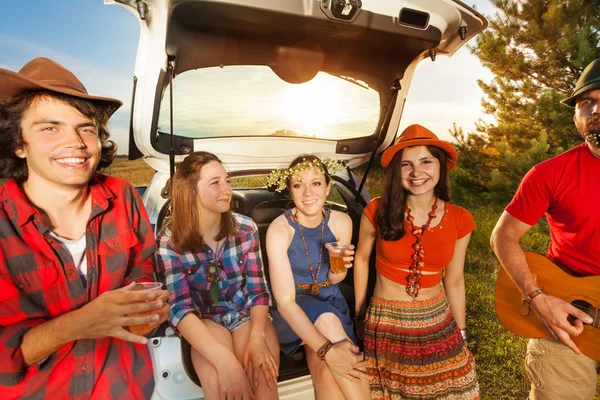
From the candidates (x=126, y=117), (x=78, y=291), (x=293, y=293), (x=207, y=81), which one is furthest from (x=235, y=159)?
(x=78, y=291)

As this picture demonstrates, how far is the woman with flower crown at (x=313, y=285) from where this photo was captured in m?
1.67

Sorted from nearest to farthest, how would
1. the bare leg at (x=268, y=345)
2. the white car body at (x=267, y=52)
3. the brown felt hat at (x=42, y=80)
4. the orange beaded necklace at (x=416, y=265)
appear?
the brown felt hat at (x=42, y=80)
the white car body at (x=267, y=52)
the bare leg at (x=268, y=345)
the orange beaded necklace at (x=416, y=265)

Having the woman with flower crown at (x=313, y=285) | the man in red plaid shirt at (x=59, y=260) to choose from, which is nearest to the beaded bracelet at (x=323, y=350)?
the woman with flower crown at (x=313, y=285)

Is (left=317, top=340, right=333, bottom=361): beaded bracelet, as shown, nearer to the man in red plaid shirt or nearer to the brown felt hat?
the man in red plaid shirt

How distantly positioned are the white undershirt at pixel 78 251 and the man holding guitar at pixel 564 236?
2156 mm

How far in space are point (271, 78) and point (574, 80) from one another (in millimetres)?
2510

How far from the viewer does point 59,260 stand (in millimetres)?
1311

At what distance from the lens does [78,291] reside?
4.41ft

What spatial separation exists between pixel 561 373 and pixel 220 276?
2.01 meters

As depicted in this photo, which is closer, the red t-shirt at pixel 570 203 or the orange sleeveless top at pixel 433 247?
the red t-shirt at pixel 570 203

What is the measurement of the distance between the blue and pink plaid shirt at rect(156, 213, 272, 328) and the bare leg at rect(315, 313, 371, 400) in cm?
31

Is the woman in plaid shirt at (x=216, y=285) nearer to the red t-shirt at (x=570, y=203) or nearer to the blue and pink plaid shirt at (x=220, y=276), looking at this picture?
the blue and pink plaid shirt at (x=220, y=276)

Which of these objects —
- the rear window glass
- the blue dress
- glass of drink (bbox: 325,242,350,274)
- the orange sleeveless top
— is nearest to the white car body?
the rear window glass

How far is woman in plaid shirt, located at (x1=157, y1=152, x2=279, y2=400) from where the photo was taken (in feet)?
5.04
